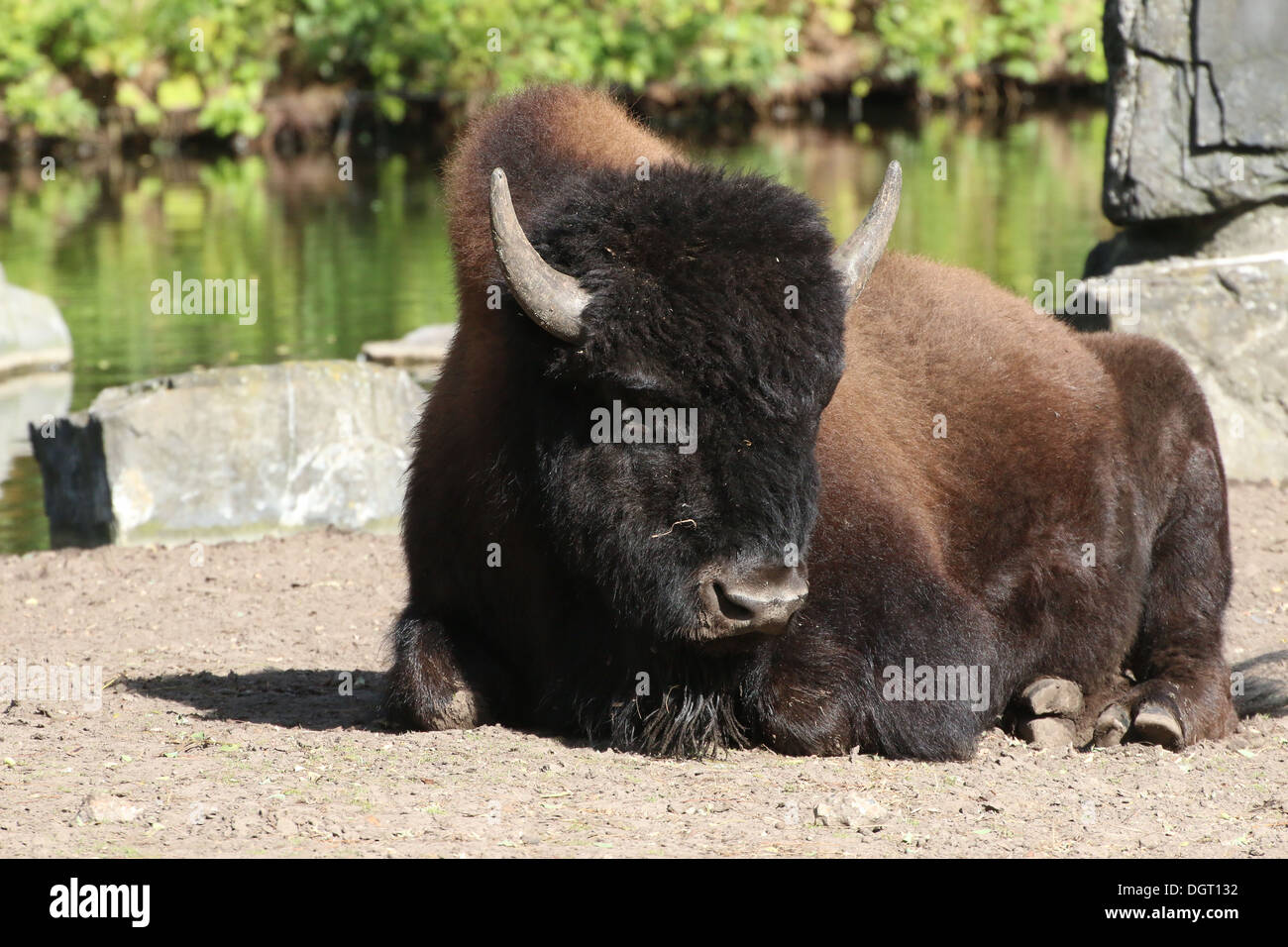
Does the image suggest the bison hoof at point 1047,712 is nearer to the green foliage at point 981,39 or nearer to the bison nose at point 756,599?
the bison nose at point 756,599

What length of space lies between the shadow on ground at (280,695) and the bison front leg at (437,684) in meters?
0.21

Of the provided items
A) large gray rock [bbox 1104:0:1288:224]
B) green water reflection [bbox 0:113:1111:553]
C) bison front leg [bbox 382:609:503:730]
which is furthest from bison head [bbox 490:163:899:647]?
large gray rock [bbox 1104:0:1288:224]

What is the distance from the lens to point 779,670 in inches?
198

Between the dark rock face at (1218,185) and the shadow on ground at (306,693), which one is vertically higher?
the dark rock face at (1218,185)

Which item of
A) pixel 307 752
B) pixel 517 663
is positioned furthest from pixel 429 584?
pixel 307 752

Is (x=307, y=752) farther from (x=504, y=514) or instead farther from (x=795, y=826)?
(x=795, y=826)

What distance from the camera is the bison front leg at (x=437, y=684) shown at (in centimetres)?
531

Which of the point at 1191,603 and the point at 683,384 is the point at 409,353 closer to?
the point at 1191,603

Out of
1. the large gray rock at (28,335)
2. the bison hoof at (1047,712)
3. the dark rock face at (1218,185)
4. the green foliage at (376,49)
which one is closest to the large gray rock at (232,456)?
the dark rock face at (1218,185)

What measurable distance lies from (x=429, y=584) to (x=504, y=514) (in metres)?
0.54

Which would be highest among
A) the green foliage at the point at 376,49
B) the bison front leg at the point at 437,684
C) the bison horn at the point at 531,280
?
the green foliage at the point at 376,49

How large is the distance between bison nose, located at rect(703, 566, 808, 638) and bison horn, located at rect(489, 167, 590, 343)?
84 centimetres

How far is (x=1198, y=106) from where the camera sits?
30.8ft

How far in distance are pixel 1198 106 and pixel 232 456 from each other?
236 inches
